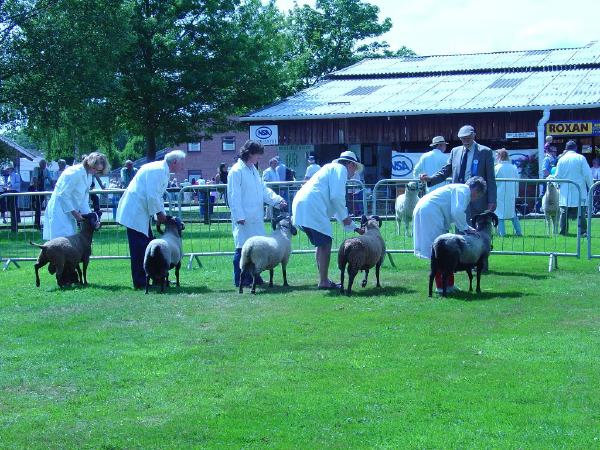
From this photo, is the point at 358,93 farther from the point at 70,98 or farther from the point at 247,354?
the point at 247,354

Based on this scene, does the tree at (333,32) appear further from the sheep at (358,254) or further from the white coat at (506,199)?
the sheep at (358,254)

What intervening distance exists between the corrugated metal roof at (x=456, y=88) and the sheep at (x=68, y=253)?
71.7 ft

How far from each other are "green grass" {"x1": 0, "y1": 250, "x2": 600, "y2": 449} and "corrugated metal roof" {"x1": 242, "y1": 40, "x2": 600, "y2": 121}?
2193cm

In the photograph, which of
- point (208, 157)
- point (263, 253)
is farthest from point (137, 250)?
point (208, 157)

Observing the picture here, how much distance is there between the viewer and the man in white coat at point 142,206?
43.5 feet

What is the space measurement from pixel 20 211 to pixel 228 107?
21067 mm

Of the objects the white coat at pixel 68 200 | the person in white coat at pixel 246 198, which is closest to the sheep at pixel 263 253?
the person in white coat at pixel 246 198

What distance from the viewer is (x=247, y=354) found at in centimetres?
882

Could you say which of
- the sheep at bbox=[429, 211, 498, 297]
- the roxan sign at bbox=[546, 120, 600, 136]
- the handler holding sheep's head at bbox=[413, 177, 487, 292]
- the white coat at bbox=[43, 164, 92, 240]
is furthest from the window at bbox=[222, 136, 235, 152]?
the sheep at bbox=[429, 211, 498, 297]

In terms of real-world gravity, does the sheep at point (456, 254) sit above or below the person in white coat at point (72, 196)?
below

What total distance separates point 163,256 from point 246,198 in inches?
52.6

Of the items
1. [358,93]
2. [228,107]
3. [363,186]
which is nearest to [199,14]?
[228,107]

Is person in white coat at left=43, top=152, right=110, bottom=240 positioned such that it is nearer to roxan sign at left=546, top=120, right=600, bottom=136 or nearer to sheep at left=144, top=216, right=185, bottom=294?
sheep at left=144, top=216, right=185, bottom=294

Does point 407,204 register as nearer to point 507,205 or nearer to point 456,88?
point 507,205
